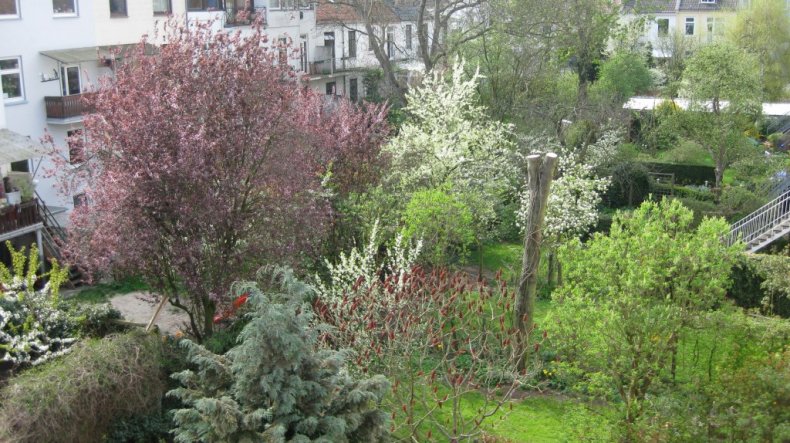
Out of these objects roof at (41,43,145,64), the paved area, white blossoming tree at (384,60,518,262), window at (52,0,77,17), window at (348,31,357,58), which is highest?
window at (52,0,77,17)

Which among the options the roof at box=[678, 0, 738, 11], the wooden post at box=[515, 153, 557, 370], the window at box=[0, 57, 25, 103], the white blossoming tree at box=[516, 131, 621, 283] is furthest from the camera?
the roof at box=[678, 0, 738, 11]

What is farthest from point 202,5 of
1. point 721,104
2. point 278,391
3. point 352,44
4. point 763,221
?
point 278,391

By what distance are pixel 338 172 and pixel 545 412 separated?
838cm

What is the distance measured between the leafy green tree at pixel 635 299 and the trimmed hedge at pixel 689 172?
2249cm

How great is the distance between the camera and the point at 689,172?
120ft

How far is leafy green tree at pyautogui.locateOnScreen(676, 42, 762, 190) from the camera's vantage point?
107ft

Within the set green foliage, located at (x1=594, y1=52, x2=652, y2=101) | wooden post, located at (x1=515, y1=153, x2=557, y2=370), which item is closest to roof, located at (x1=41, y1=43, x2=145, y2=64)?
wooden post, located at (x1=515, y1=153, x2=557, y2=370)

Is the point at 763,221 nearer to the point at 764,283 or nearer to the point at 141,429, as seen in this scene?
the point at 764,283

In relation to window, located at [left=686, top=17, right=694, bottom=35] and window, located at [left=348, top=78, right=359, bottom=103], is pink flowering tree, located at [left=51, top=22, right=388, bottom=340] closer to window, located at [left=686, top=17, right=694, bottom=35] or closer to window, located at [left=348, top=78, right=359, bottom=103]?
window, located at [left=348, top=78, right=359, bottom=103]

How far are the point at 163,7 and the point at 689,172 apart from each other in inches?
916

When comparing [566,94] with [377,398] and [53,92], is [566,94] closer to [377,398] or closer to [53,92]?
[53,92]

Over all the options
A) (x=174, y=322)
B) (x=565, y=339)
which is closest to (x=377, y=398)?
(x=565, y=339)

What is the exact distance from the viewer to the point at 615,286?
46.1 ft

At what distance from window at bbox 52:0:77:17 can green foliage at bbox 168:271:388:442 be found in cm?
1957
